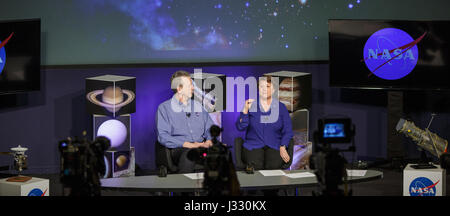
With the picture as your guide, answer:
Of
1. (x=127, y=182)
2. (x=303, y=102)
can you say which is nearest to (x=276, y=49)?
(x=303, y=102)

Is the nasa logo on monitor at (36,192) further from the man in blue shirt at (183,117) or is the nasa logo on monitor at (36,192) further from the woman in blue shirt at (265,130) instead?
the woman in blue shirt at (265,130)

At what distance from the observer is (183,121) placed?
5.70 m

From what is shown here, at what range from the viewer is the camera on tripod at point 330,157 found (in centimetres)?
325

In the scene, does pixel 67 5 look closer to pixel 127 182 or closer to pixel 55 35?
pixel 55 35

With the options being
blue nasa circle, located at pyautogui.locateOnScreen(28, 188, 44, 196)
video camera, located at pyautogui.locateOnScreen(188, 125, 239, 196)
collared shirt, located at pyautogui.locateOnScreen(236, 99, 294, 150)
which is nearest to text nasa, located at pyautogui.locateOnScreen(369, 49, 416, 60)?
collared shirt, located at pyautogui.locateOnScreen(236, 99, 294, 150)

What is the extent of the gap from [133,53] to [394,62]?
334cm

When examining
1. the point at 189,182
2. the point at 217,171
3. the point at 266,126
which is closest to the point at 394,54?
the point at 266,126

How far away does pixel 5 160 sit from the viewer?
22.9 ft

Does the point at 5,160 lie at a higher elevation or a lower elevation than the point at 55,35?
lower

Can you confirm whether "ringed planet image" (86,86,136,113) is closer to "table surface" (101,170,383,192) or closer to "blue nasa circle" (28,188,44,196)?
"blue nasa circle" (28,188,44,196)

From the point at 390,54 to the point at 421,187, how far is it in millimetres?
2327

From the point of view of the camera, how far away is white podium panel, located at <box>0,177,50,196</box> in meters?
4.44

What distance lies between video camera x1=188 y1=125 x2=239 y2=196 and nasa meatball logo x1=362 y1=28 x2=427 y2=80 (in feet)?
12.4

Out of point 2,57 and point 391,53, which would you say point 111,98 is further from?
point 391,53
